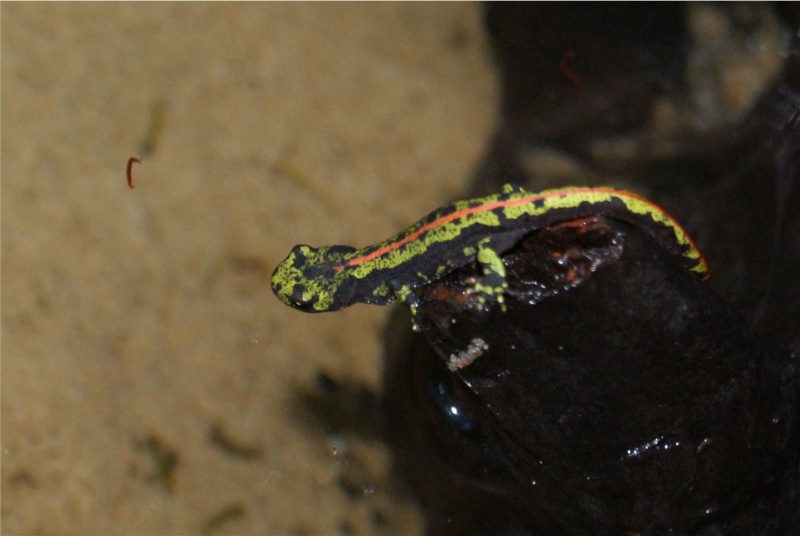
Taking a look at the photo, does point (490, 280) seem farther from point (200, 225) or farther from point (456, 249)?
point (200, 225)

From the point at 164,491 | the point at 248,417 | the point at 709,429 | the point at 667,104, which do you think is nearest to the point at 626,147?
the point at 667,104

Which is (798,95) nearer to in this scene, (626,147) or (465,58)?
(626,147)

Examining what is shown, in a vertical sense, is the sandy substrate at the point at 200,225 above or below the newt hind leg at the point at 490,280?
below

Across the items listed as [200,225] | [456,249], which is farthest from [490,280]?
[200,225]

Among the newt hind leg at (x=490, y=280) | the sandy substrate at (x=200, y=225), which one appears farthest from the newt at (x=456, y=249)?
the sandy substrate at (x=200, y=225)

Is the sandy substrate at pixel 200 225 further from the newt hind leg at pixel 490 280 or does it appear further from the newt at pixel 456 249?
the newt hind leg at pixel 490 280

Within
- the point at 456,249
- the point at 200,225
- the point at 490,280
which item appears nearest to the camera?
the point at 490,280

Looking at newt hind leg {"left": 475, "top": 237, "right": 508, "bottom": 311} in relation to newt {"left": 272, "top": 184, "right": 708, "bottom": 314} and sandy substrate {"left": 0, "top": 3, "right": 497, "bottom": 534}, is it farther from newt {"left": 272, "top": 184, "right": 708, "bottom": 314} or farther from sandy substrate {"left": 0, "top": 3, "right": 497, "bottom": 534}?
sandy substrate {"left": 0, "top": 3, "right": 497, "bottom": 534}
